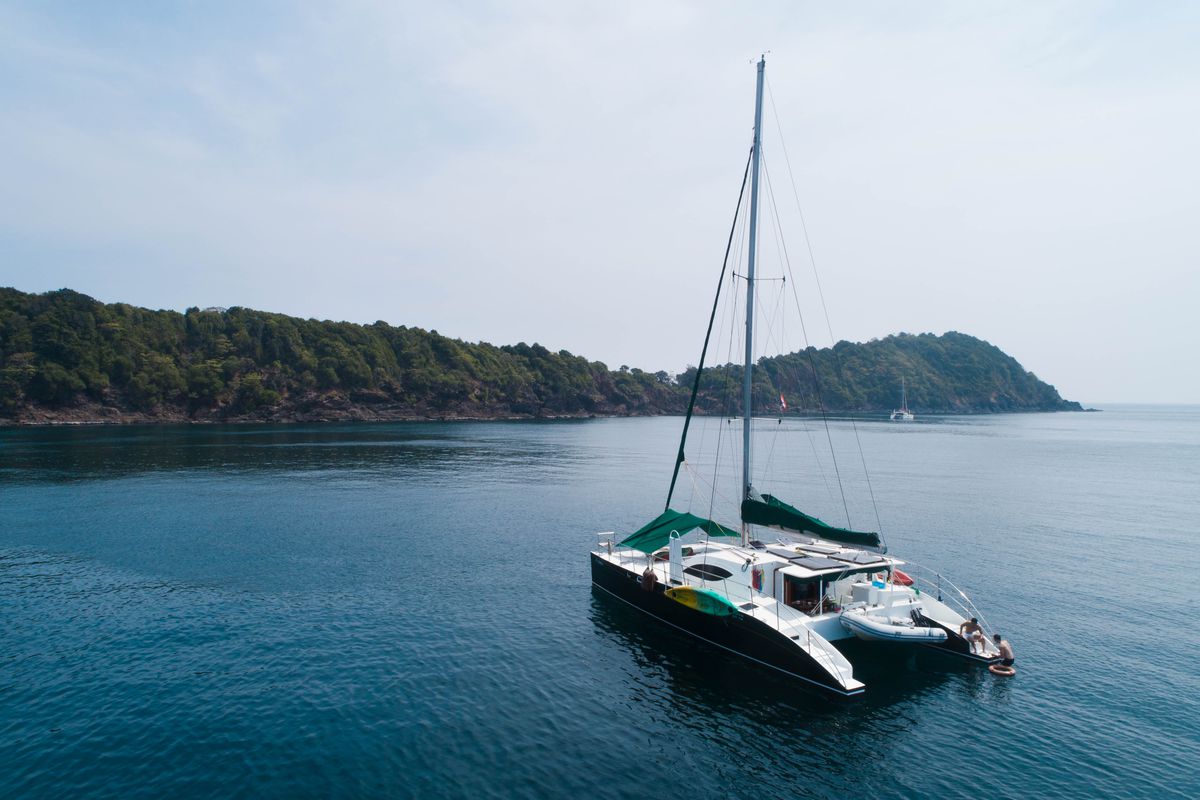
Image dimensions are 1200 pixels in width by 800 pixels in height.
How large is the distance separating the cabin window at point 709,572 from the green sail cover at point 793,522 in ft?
11.2

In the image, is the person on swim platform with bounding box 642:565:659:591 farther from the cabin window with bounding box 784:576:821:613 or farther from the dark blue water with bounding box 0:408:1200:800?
the cabin window with bounding box 784:576:821:613

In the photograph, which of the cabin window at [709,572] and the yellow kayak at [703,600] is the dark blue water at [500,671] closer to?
the yellow kayak at [703,600]

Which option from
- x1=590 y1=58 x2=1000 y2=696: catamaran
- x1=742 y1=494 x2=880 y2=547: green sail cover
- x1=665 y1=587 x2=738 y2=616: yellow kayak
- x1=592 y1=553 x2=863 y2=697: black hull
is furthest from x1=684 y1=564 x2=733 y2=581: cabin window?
x1=742 y1=494 x2=880 y2=547: green sail cover

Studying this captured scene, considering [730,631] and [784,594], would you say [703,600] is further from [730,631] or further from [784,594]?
[784,594]

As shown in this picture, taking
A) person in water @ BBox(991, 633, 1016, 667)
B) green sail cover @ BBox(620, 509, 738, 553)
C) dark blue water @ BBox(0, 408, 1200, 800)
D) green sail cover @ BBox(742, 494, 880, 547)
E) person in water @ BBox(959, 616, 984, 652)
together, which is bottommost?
dark blue water @ BBox(0, 408, 1200, 800)

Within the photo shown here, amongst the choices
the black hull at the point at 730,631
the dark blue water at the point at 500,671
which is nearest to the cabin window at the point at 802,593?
the black hull at the point at 730,631

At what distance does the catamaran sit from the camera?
1044 inches

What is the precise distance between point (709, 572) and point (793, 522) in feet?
17.0

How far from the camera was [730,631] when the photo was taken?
28812 mm

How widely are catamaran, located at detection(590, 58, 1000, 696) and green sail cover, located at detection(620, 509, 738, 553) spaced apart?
76 mm

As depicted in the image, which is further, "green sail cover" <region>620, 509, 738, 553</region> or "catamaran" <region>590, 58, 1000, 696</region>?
"green sail cover" <region>620, 509, 738, 553</region>

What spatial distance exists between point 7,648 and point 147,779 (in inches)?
623

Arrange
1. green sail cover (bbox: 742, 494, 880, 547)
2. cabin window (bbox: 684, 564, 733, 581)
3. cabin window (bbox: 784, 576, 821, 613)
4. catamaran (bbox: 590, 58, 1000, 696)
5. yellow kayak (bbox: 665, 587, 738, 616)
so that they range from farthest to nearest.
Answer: cabin window (bbox: 684, 564, 733, 581), green sail cover (bbox: 742, 494, 880, 547), cabin window (bbox: 784, 576, 821, 613), yellow kayak (bbox: 665, 587, 738, 616), catamaran (bbox: 590, 58, 1000, 696)

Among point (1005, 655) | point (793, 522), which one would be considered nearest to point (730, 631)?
point (793, 522)
